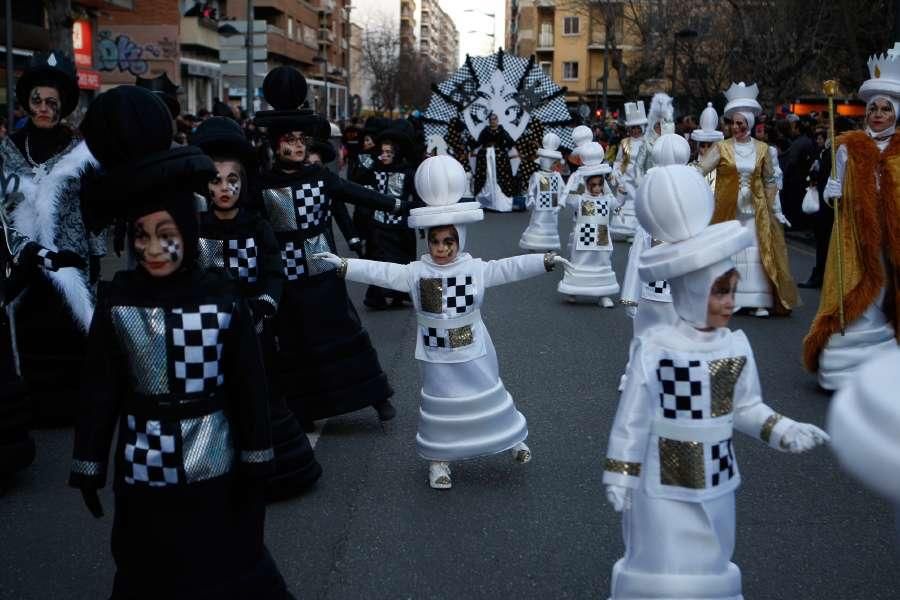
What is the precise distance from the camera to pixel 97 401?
12.0 feet

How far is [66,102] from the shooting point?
698cm

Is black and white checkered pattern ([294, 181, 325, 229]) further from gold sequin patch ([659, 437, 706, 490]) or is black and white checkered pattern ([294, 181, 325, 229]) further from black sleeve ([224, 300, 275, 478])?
gold sequin patch ([659, 437, 706, 490])

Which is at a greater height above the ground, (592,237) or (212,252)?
(212,252)

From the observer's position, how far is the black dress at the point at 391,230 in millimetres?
12055

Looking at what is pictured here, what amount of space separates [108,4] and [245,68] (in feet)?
43.6

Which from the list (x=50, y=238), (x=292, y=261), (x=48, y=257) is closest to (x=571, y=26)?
(x=292, y=261)

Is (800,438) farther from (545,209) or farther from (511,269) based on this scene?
(545,209)

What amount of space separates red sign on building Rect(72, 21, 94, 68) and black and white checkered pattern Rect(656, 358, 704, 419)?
Result: 114ft

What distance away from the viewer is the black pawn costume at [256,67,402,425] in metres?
6.61

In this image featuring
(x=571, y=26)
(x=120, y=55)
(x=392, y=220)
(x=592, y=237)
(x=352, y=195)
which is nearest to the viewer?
(x=352, y=195)

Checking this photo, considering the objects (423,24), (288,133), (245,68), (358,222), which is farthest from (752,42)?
(423,24)

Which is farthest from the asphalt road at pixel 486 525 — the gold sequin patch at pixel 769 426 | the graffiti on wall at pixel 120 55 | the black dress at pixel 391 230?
the graffiti on wall at pixel 120 55

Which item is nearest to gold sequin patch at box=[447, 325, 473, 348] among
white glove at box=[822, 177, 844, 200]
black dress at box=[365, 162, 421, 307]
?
white glove at box=[822, 177, 844, 200]

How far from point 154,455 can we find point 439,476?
2.43 meters
